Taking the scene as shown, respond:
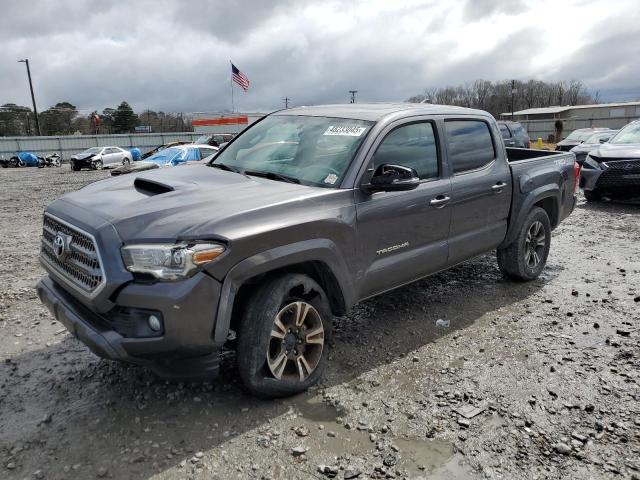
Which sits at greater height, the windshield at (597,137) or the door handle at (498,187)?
the door handle at (498,187)

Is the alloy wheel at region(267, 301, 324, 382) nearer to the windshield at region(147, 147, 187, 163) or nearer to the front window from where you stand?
the windshield at region(147, 147, 187, 163)

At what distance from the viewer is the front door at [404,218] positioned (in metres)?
3.76

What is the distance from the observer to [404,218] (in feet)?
13.2

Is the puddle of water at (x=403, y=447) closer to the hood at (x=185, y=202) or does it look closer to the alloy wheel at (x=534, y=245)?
the hood at (x=185, y=202)

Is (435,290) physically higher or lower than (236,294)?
lower

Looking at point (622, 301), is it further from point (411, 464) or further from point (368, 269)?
point (411, 464)

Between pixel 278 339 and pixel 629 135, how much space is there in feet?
36.5

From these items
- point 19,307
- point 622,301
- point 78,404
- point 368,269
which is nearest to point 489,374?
point 368,269

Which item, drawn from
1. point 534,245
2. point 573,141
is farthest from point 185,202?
point 573,141


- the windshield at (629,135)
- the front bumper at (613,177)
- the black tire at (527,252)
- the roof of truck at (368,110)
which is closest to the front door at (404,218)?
the roof of truck at (368,110)

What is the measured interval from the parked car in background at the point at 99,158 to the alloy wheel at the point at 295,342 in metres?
31.5

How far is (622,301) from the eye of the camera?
524 cm

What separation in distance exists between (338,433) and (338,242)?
122cm

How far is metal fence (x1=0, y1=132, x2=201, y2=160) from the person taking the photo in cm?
4197
